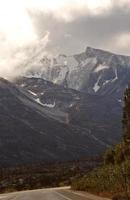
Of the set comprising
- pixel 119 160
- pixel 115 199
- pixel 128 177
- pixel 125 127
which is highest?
pixel 125 127

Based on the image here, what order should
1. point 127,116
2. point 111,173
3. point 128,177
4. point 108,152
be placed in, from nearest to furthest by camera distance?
point 128,177, point 111,173, point 108,152, point 127,116

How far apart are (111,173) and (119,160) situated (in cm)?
3001

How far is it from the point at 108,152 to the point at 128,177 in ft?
205

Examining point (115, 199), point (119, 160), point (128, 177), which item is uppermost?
point (119, 160)

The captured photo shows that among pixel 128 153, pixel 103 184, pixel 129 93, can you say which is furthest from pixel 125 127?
pixel 103 184

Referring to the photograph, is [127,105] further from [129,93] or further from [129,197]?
[129,197]

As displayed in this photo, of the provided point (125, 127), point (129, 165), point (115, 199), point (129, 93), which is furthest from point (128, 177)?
point (125, 127)

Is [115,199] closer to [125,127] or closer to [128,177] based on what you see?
[128,177]

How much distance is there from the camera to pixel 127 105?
14775 cm

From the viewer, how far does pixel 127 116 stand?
491 feet

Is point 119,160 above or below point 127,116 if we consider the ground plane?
below

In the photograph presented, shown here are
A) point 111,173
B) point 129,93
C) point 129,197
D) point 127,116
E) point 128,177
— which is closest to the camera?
point 129,197

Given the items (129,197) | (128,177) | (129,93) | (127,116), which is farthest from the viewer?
(127,116)

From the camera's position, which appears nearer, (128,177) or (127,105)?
(128,177)
